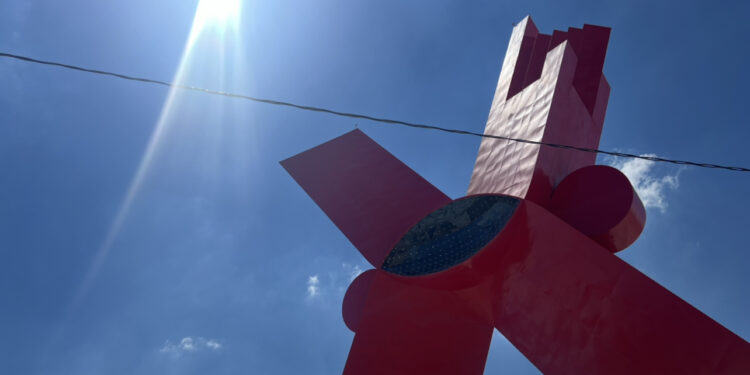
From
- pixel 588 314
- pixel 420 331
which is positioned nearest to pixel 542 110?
pixel 588 314

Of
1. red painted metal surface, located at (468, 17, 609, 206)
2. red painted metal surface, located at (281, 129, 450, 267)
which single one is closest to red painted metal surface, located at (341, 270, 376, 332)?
red painted metal surface, located at (281, 129, 450, 267)

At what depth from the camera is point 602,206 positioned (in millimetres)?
7066

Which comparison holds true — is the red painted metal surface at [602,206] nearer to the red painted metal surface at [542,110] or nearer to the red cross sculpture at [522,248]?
the red cross sculpture at [522,248]

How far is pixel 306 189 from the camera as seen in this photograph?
30.4 feet

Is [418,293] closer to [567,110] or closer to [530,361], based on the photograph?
[530,361]

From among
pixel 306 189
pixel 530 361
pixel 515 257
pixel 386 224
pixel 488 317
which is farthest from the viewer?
pixel 306 189

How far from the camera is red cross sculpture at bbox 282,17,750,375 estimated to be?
573cm

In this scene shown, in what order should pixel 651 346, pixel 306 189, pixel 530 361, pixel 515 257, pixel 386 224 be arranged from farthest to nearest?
pixel 306 189 → pixel 386 224 → pixel 515 257 → pixel 530 361 → pixel 651 346

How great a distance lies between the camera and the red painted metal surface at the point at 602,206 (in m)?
6.85

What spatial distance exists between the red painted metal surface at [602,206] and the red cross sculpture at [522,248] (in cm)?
2

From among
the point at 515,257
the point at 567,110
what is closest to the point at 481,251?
the point at 515,257

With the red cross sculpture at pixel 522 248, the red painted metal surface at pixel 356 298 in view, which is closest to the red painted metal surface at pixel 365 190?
the red cross sculpture at pixel 522 248

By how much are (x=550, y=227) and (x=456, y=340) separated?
94.6 inches

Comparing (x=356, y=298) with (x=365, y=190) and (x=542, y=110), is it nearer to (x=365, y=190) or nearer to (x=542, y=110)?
(x=365, y=190)
